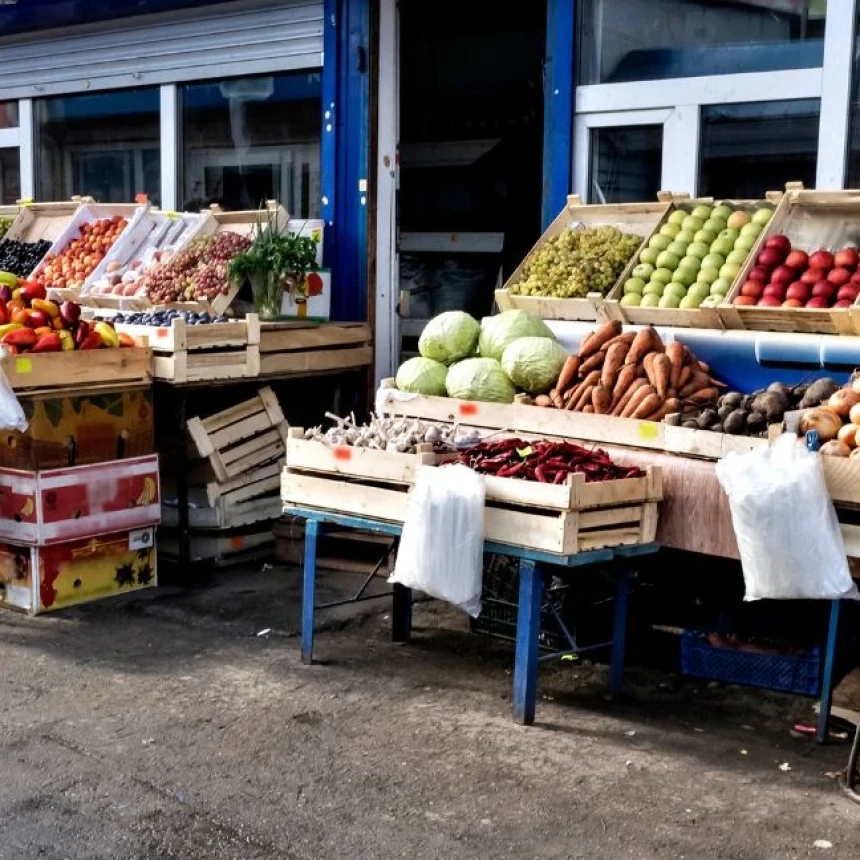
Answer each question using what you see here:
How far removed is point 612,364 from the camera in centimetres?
638

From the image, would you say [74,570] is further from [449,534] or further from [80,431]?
[449,534]

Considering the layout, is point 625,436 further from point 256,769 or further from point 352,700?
point 256,769

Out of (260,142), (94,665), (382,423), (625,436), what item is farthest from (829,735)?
(260,142)

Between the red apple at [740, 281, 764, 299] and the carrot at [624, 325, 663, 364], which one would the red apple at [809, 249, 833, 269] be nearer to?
the red apple at [740, 281, 764, 299]

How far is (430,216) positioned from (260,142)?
2.18 m

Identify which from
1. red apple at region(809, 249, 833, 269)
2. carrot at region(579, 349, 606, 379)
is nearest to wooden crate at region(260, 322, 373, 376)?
carrot at region(579, 349, 606, 379)

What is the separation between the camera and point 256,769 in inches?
197

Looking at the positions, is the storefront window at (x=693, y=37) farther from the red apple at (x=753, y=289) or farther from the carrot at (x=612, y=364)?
the carrot at (x=612, y=364)

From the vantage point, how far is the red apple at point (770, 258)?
260 inches

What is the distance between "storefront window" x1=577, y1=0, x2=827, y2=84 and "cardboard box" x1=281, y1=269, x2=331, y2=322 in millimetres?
2234

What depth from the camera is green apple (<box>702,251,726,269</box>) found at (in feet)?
22.5

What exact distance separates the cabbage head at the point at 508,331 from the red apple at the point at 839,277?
4.86 ft

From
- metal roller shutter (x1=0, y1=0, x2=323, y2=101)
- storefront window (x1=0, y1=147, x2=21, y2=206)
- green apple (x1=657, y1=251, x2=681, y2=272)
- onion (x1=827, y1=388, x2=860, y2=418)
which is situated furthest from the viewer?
storefront window (x1=0, y1=147, x2=21, y2=206)

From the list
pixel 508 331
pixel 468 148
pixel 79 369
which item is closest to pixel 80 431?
pixel 79 369
